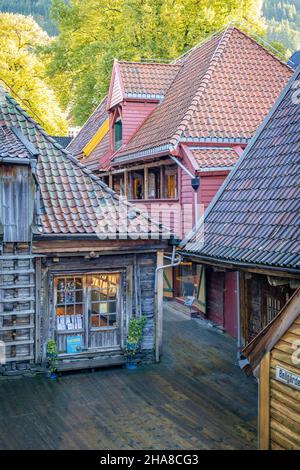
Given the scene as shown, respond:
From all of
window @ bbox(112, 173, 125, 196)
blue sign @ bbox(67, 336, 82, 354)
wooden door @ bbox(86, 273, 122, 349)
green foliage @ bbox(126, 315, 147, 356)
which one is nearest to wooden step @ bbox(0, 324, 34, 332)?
blue sign @ bbox(67, 336, 82, 354)

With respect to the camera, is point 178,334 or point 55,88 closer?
point 178,334

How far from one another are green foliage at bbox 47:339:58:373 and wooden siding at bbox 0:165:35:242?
221 centimetres

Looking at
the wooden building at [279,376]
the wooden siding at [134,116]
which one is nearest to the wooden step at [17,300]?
the wooden building at [279,376]

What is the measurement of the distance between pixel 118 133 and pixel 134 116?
138 cm

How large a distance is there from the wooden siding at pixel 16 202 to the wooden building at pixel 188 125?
5.41 meters

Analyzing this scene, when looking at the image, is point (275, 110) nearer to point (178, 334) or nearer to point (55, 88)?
point (178, 334)

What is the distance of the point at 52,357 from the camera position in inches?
439

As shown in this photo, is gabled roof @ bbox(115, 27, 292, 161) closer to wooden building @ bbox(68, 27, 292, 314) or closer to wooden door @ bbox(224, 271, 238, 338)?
wooden building @ bbox(68, 27, 292, 314)

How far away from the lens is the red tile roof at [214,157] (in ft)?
49.6

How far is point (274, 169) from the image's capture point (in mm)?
11539

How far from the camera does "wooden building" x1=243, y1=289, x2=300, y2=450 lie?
21.6 ft

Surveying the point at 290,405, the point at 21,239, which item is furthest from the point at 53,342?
the point at 290,405

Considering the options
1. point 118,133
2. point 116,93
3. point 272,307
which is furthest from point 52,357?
point 118,133

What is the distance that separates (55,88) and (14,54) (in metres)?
6.76
